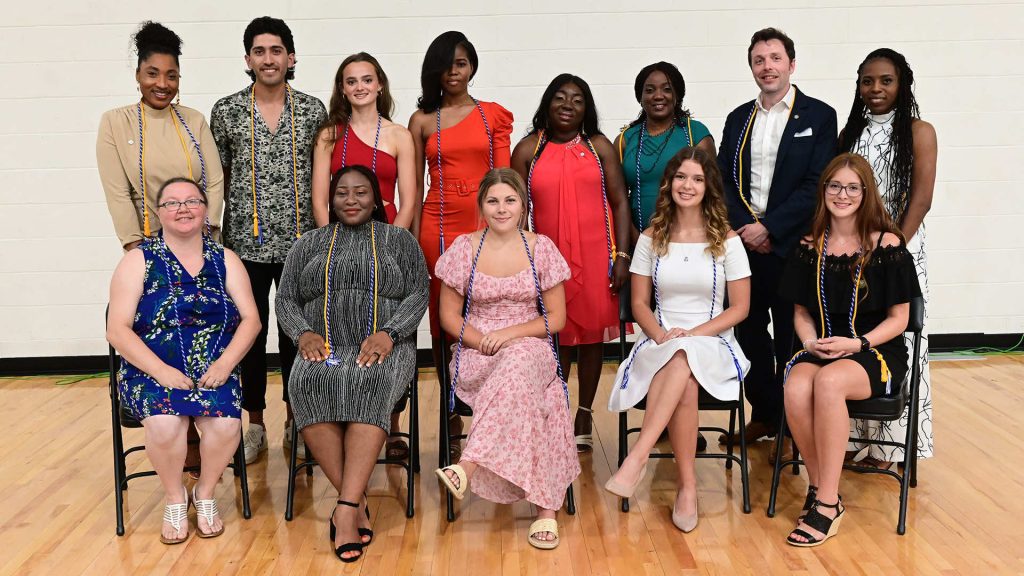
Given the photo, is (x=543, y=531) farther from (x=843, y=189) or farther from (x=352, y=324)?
(x=843, y=189)

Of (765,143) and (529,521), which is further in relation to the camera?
(765,143)

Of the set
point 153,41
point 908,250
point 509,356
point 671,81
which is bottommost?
point 509,356

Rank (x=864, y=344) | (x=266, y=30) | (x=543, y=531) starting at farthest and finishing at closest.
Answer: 1. (x=266, y=30)
2. (x=864, y=344)
3. (x=543, y=531)

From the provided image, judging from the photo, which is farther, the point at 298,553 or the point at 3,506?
the point at 3,506

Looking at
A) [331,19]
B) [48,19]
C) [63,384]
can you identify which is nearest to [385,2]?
[331,19]

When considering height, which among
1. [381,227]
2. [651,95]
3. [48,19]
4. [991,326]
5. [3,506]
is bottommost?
[3,506]

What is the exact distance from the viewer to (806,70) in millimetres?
5539

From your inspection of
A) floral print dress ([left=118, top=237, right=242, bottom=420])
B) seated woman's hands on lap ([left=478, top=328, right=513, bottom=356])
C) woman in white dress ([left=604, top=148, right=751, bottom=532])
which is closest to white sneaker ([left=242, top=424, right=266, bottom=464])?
floral print dress ([left=118, top=237, right=242, bottom=420])

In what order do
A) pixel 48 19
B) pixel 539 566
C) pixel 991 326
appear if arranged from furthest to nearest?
1. pixel 991 326
2. pixel 48 19
3. pixel 539 566

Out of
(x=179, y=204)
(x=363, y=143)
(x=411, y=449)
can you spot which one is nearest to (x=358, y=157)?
(x=363, y=143)

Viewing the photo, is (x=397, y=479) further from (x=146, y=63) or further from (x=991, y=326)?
(x=991, y=326)

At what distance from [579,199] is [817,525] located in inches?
59.2

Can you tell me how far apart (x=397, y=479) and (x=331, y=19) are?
289cm

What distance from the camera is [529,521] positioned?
132 inches
